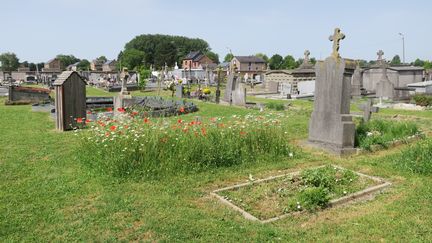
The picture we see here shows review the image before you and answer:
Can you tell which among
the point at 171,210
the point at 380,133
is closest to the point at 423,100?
the point at 380,133

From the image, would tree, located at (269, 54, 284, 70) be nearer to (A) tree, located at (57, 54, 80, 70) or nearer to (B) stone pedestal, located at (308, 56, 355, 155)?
(A) tree, located at (57, 54, 80, 70)

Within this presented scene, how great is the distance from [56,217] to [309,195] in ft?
11.1

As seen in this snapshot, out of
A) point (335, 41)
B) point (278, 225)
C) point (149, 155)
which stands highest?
point (335, 41)

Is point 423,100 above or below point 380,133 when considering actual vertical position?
above

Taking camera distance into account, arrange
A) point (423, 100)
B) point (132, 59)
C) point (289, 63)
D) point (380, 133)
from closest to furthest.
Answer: point (380, 133)
point (423, 100)
point (289, 63)
point (132, 59)

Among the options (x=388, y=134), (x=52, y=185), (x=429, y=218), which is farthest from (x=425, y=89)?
(x=52, y=185)

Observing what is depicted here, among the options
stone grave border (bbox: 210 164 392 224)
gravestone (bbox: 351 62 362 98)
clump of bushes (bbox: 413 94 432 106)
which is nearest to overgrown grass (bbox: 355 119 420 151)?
stone grave border (bbox: 210 164 392 224)

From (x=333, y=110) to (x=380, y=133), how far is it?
191 centimetres

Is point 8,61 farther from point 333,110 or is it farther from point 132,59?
point 333,110

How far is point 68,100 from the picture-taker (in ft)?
40.4

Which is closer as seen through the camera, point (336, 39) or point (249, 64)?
point (336, 39)

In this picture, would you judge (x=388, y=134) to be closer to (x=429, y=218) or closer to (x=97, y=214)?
(x=429, y=218)

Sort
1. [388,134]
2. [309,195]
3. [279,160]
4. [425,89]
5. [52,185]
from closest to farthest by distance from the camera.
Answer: [309,195] → [52,185] → [279,160] → [388,134] → [425,89]

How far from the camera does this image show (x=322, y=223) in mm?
4832
